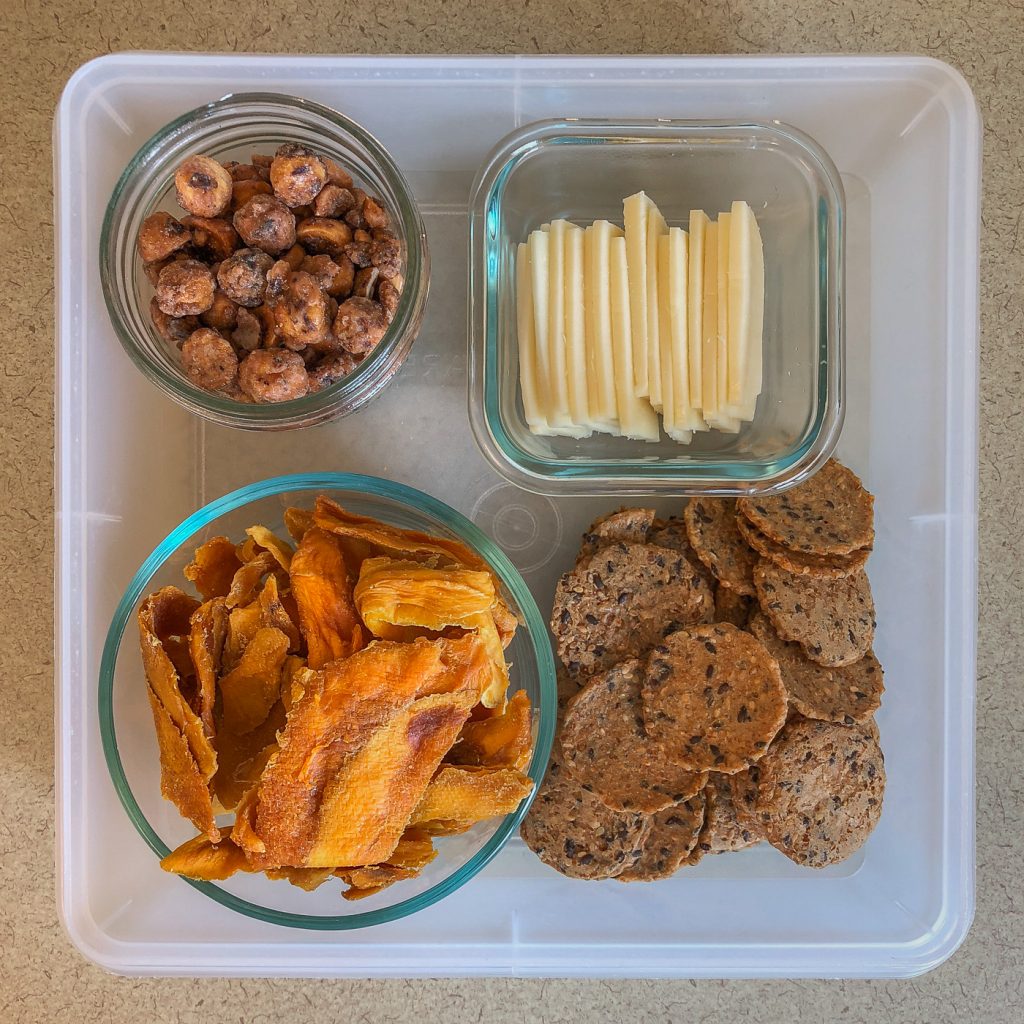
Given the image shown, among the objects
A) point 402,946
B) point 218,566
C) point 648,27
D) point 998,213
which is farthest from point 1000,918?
point 648,27

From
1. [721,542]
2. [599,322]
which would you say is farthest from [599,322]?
[721,542]

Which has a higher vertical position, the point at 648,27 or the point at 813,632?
the point at 648,27

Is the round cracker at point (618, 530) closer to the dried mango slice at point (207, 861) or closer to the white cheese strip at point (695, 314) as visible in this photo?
the white cheese strip at point (695, 314)

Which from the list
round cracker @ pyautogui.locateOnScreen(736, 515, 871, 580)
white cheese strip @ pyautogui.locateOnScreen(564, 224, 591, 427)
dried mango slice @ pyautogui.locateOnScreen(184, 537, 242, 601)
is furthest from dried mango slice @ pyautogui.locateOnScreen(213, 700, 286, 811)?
round cracker @ pyautogui.locateOnScreen(736, 515, 871, 580)

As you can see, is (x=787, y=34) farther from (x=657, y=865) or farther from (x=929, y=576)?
(x=657, y=865)

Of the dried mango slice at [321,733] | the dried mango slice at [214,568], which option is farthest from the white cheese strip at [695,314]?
the dried mango slice at [214,568]

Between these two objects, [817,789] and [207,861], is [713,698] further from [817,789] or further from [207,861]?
[207,861]

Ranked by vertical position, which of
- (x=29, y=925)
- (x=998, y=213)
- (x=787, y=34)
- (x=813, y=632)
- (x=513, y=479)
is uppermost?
(x=787, y=34)
